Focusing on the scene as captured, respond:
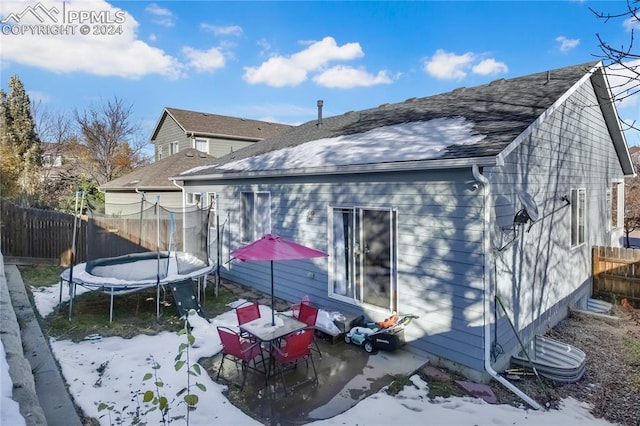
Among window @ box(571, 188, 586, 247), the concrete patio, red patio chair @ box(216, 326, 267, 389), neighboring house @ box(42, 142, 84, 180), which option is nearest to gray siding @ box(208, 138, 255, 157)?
neighboring house @ box(42, 142, 84, 180)

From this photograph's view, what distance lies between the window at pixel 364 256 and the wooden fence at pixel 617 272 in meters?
6.47

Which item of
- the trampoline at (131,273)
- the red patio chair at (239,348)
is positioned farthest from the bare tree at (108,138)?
the red patio chair at (239,348)

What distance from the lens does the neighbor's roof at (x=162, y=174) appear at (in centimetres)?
1501

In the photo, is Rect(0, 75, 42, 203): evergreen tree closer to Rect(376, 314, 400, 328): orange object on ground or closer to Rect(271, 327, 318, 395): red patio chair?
Rect(271, 327, 318, 395): red patio chair

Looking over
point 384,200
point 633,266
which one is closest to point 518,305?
point 384,200

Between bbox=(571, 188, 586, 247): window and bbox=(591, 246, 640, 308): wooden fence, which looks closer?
bbox=(571, 188, 586, 247): window

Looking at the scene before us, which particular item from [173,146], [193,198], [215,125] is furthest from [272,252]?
[173,146]

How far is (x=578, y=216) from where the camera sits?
8039 millimetres

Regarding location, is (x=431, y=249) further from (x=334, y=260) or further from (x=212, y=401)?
(x=212, y=401)

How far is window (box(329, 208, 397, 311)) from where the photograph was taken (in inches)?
230

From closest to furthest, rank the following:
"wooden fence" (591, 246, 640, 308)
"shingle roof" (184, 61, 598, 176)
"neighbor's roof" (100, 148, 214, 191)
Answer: "shingle roof" (184, 61, 598, 176) → "wooden fence" (591, 246, 640, 308) → "neighbor's roof" (100, 148, 214, 191)

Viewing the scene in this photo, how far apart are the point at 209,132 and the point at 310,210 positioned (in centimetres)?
1731

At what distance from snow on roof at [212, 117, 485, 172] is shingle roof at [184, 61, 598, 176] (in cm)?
21

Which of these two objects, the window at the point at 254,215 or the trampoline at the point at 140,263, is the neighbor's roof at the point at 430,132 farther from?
the trampoline at the point at 140,263
